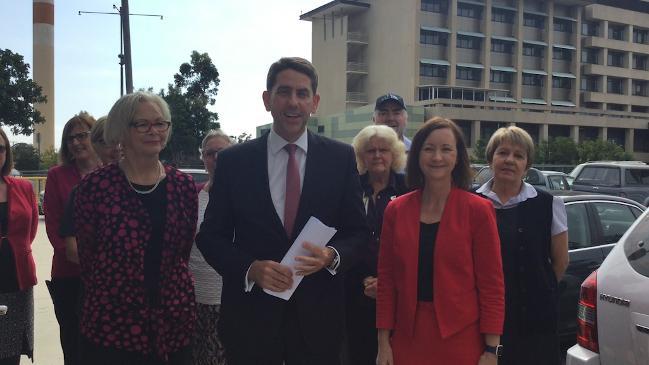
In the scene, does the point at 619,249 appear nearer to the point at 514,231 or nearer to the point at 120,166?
the point at 514,231

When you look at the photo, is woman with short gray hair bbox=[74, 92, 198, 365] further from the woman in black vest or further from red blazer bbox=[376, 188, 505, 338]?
the woman in black vest

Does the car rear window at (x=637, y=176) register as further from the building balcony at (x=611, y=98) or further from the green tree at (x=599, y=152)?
the building balcony at (x=611, y=98)

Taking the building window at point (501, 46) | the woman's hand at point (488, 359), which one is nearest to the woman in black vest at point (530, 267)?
the woman's hand at point (488, 359)

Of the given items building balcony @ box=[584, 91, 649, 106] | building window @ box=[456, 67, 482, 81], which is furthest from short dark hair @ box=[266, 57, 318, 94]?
building balcony @ box=[584, 91, 649, 106]

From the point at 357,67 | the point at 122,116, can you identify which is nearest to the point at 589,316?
the point at 122,116

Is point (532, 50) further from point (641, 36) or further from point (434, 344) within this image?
point (434, 344)

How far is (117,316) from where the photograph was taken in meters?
2.64

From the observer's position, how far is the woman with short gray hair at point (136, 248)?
2.64 m

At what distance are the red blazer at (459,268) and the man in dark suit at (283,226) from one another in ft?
0.85

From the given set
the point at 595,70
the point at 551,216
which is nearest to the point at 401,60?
the point at 595,70

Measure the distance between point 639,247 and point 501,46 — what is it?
58785 millimetres

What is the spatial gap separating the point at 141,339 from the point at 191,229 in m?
0.59

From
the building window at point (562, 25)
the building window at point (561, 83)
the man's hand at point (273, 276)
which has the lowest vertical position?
the man's hand at point (273, 276)

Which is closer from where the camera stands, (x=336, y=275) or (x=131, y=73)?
(x=336, y=275)
